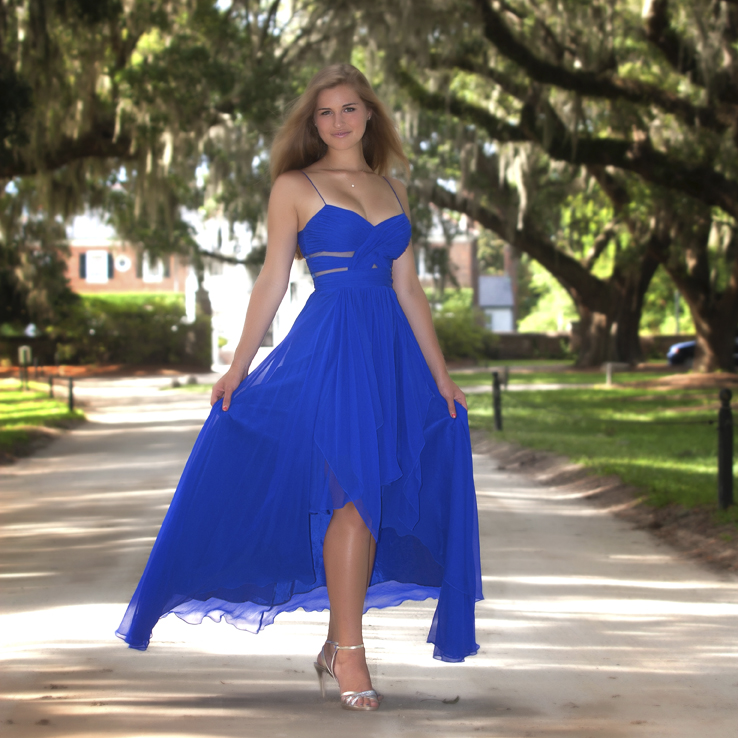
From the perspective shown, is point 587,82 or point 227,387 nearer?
point 227,387

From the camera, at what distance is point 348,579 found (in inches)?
128

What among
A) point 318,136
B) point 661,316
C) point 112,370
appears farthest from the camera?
point 661,316

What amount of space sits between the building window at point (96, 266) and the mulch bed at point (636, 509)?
41.0 metres

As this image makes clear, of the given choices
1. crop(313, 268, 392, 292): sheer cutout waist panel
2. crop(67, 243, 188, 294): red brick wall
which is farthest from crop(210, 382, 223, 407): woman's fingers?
crop(67, 243, 188, 294): red brick wall

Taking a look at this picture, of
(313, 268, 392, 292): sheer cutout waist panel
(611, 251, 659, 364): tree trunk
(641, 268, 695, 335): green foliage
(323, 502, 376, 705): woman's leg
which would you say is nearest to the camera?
(323, 502, 376, 705): woman's leg

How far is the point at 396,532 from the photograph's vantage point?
143 inches

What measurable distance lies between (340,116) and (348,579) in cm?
164

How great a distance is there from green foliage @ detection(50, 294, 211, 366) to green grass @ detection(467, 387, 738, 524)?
17.3 m

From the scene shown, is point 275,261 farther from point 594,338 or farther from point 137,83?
point 594,338

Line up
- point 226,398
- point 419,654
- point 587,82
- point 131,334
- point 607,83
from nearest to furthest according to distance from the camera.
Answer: point 226,398 → point 419,654 → point 587,82 → point 607,83 → point 131,334

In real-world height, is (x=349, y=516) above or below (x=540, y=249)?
below

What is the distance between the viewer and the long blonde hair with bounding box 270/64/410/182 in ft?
12.0

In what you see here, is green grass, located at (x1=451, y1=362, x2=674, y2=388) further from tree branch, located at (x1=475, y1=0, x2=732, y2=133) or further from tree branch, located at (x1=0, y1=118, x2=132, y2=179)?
tree branch, located at (x1=0, y1=118, x2=132, y2=179)

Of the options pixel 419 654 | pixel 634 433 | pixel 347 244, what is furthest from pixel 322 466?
pixel 634 433
